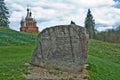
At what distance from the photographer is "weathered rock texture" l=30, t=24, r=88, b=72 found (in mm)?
17562

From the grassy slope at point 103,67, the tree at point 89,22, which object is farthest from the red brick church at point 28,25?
the grassy slope at point 103,67

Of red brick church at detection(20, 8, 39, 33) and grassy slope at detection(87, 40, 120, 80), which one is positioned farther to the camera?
red brick church at detection(20, 8, 39, 33)

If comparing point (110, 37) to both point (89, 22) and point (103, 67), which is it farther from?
point (103, 67)

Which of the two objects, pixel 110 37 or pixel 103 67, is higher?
pixel 110 37

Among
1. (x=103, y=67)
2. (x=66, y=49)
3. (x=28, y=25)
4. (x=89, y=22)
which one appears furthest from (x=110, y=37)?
(x=66, y=49)

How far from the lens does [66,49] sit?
695 inches

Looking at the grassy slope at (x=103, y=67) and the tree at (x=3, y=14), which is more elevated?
the tree at (x=3, y=14)

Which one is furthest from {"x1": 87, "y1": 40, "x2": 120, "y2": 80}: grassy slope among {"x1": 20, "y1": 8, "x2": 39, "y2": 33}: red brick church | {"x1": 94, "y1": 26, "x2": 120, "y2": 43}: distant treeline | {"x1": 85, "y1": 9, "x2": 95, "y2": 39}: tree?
{"x1": 85, "y1": 9, "x2": 95, "y2": 39}: tree

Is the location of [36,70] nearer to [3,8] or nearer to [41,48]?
[41,48]

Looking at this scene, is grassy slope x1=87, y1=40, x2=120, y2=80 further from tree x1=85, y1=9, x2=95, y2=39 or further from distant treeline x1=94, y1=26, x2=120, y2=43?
tree x1=85, y1=9, x2=95, y2=39

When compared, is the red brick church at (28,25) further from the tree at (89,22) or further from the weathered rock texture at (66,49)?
the weathered rock texture at (66,49)

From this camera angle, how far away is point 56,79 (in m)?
15.5

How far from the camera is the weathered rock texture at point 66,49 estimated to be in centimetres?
1756

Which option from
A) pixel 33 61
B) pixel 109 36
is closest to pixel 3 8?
pixel 109 36
